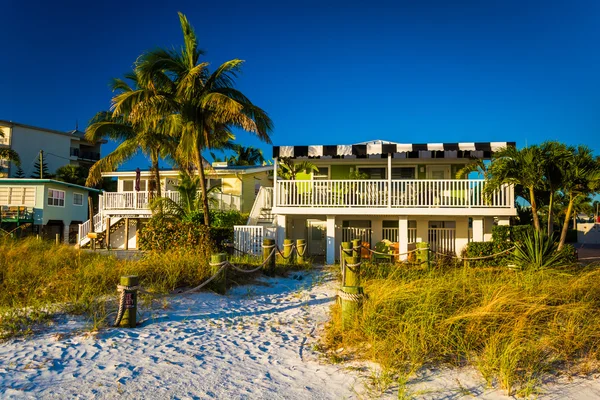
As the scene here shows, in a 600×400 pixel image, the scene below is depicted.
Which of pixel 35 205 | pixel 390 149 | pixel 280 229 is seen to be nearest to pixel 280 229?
pixel 280 229

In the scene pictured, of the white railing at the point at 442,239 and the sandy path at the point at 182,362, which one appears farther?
the white railing at the point at 442,239

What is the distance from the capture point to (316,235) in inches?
762

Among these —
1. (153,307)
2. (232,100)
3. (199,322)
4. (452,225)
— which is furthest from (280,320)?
(452,225)

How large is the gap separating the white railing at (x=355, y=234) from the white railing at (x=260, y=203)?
4.25 meters

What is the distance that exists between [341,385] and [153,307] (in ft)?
12.7

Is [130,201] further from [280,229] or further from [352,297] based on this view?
[352,297]

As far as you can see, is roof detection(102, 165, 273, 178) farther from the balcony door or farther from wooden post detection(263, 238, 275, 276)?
wooden post detection(263, 238, 275, 276)

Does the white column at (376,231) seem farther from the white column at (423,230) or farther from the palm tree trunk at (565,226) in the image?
the palm tree trunk at (565,226)

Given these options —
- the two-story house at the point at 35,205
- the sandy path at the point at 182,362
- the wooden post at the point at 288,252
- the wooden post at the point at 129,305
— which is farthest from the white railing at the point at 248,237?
the two-story house at the point at 35,205

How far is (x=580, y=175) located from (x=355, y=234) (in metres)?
8.35

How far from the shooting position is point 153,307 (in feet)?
22.8

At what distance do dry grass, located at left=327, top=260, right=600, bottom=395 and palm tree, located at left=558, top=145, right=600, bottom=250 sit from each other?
A: 5857mm

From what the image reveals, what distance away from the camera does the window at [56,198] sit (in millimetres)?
30430

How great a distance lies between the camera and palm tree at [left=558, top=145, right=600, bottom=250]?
1145cm
